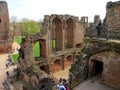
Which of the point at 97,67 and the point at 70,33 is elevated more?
the point at 70,33


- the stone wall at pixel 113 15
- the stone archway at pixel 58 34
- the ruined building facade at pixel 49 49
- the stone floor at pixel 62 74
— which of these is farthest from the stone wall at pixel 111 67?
the stone archway at pixel 58 34

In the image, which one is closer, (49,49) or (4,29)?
(49,49)

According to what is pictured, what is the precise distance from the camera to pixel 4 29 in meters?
32.0

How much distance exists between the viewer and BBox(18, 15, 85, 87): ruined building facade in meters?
17.1

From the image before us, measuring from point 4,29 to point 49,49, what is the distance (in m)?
16.1

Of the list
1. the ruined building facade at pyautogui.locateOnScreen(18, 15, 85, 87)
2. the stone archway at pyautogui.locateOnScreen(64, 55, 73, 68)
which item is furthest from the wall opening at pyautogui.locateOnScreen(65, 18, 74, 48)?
the stone archway at pyautogui.locateOnScreen(64, 55, 73, 68)

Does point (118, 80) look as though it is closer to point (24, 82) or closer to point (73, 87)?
point (73, 87)

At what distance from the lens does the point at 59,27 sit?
2267 cm

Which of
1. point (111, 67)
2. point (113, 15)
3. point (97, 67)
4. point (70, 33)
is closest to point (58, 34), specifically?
point (70, 33)

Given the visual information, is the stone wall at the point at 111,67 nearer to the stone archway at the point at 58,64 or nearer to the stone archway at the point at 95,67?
the stone archway at the point at 95,67

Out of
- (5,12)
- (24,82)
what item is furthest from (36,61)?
(5,12)

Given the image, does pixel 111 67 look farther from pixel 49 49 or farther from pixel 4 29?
pixel 4 29

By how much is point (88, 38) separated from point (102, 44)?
42.1 inches

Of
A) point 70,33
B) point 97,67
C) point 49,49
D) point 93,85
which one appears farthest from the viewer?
point 70,33
